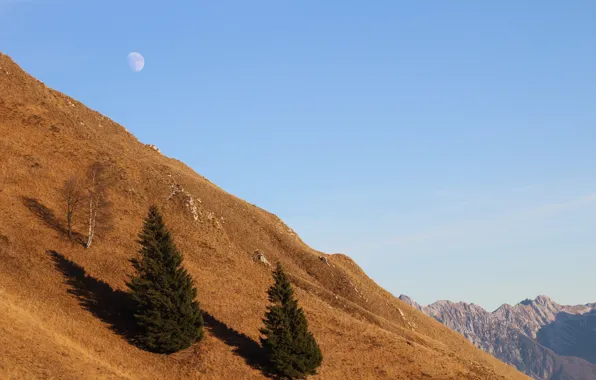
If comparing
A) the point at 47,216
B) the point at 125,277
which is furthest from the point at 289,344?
the point at 47,216

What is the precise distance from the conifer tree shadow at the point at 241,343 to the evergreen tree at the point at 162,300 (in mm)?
4825

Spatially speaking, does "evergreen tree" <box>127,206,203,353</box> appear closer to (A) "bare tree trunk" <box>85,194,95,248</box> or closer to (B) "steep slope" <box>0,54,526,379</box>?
(B) "steep slope" <box>0,54,526,379</box>

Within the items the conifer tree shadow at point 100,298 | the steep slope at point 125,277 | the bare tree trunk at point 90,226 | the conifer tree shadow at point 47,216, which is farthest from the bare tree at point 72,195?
the conifer tree shadow at point 100,298

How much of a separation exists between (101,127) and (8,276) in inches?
2277

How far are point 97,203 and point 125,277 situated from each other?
1318 cm

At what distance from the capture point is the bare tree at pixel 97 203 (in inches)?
2511

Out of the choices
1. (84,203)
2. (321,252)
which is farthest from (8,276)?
(321,252)

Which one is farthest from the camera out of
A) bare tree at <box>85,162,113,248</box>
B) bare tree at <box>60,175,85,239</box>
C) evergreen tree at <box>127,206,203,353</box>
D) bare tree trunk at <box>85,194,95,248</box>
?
bare tree at <box>60,175,85,239</box>

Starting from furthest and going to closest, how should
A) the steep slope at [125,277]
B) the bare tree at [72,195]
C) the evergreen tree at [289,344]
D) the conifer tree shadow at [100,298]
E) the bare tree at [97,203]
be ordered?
the bare tree at [72,195], the bare tree at [97,203], the evergreen tree at [289,344], the conifer tree shadow at [100,298], the steep slope at [125,277]

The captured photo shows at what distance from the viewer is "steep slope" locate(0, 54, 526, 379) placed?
44188 mm

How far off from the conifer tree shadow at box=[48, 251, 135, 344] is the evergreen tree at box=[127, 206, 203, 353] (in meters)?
1.15

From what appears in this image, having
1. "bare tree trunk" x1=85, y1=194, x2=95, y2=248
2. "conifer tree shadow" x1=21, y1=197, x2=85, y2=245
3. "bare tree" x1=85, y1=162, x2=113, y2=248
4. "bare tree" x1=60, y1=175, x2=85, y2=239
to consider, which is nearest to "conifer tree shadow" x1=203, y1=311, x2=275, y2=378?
"bare tree trunk" x1=85, y1=194, x2=95, y2=248

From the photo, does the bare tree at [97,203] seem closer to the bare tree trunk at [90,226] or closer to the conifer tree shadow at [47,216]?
the bare tree trunk at [90,226]

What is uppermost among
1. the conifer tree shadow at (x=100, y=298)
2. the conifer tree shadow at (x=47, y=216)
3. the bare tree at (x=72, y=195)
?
the bare tree at (x=72, y=195)
